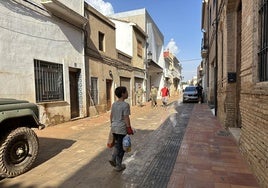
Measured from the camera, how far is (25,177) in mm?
3895

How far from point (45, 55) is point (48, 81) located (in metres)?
1.01

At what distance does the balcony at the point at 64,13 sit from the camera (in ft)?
27.1

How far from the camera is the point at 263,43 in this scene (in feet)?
12.3

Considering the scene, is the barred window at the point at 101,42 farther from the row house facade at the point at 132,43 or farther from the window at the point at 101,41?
the row house facade at the point at 132,43

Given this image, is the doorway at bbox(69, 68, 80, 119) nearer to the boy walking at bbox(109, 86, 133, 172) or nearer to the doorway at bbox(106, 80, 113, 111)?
the doorway at bbox(106, 80, 113, 111)

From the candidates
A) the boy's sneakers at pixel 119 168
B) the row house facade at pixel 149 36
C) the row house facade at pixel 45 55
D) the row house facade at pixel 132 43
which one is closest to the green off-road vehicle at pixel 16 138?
the boy's sneakers at pixel 119 168

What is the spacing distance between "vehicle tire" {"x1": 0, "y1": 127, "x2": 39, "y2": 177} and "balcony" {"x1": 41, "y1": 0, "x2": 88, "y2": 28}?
5791 millimetres

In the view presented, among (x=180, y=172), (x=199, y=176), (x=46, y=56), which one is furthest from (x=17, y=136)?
(x=46, y=56)

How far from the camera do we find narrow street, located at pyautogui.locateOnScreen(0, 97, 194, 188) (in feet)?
12.2

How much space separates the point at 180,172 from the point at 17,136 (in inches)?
119

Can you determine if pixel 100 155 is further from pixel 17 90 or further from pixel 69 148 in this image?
pixel 17 90

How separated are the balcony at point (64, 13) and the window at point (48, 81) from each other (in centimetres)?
206

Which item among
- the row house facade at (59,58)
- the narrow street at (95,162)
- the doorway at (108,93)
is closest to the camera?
the narrow street at (95,162)

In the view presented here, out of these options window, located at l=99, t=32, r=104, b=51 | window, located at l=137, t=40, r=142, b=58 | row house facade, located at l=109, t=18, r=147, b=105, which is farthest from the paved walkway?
window, located at l=137, t=40, r=142, b=58
